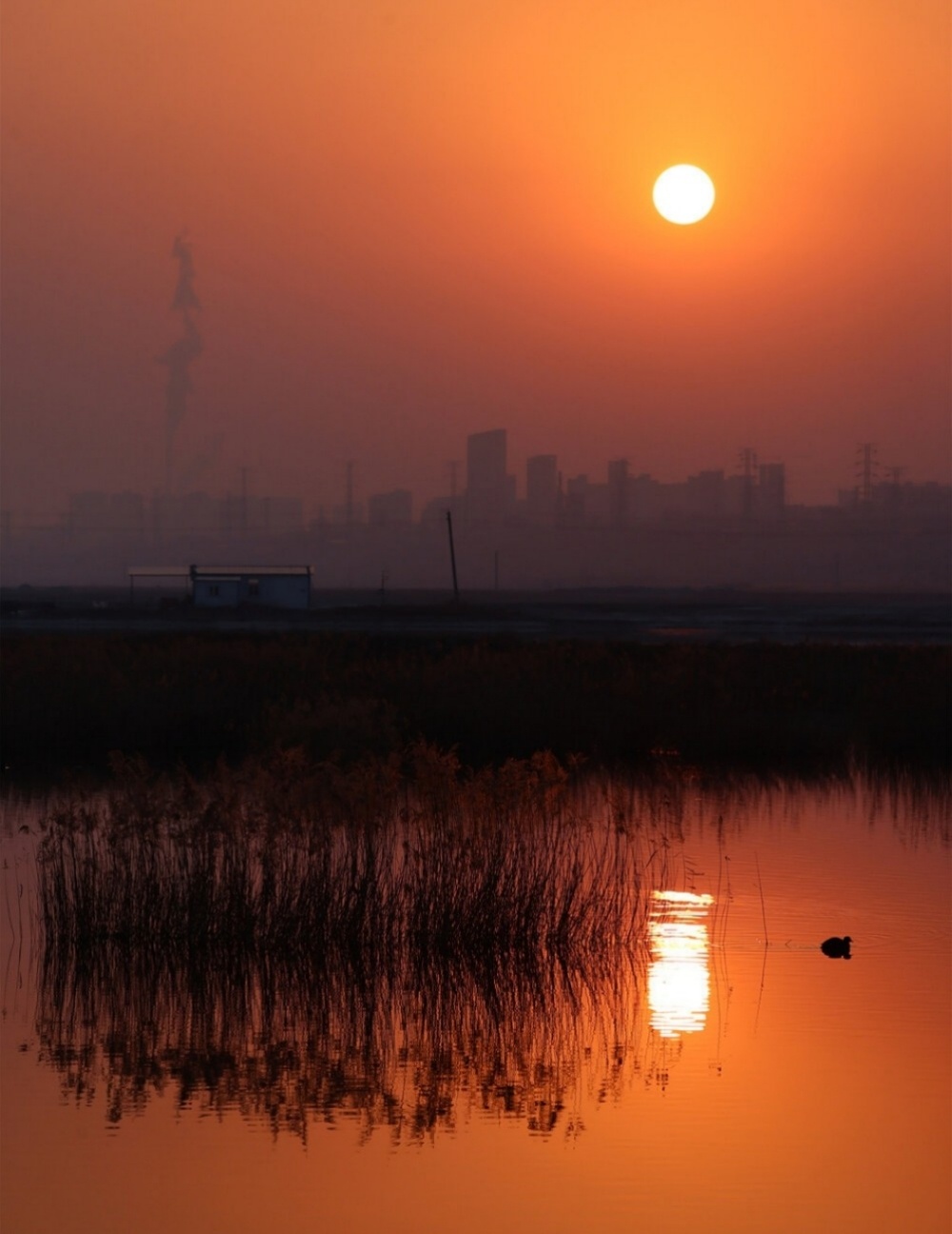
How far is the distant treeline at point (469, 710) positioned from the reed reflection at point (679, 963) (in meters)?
9.90

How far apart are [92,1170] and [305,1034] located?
3073 millimetres

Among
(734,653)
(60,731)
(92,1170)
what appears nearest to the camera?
(92,1170)

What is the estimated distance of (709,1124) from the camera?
11.1 m

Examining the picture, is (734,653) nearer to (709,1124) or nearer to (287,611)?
(709,1124)

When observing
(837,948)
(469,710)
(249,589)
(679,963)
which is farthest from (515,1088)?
(249,589)

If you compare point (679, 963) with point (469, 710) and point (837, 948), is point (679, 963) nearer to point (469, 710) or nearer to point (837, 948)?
point (837, 948)

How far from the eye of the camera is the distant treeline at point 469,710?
2970cm

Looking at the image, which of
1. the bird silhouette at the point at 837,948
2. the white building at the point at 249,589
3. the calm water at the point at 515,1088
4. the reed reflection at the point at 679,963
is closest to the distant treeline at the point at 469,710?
the reed reflection at the point at 679,963

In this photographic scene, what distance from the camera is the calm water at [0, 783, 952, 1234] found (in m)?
9.72

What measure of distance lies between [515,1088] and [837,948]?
4.56 m

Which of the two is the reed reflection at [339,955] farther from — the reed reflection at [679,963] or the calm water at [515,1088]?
the reed reflection at [679,963]

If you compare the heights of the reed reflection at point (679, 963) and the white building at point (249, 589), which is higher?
the white building at point (249, 589)

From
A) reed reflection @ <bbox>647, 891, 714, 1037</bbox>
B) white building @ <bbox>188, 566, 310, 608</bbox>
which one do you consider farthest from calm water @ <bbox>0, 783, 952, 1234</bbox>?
white building @ <bbox>188, 566, 310, 608</bbox>

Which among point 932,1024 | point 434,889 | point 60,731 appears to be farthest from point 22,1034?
point 60,731
